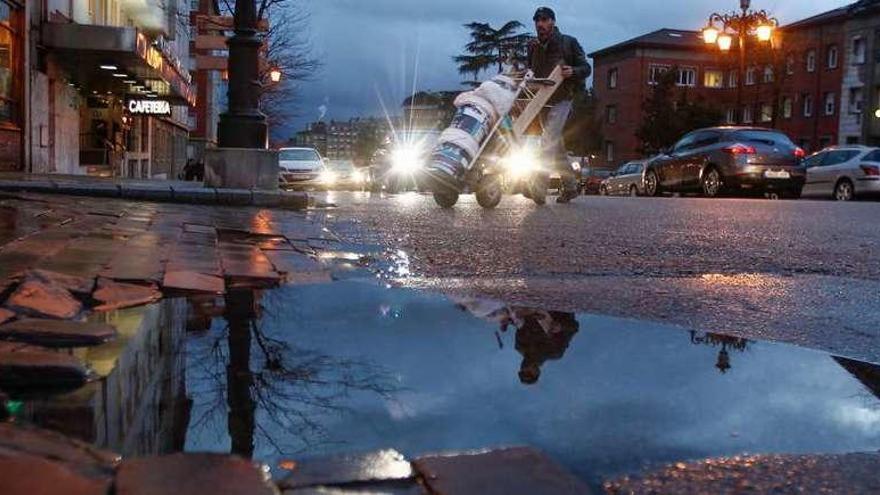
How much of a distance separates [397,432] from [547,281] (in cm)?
250

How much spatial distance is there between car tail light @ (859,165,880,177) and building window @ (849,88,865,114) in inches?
1348

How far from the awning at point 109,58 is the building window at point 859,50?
40296mm

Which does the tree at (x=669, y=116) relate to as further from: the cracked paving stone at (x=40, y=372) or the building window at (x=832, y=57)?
the cracked paving stone at (x=40, y=372)

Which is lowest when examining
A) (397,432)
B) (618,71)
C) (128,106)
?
(397,432)

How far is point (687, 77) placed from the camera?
2741 inches

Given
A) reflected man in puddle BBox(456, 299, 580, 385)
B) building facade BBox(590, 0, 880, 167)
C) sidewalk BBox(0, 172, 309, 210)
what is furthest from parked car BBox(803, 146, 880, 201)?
reflected man in puddle BBox(456, 299, 580, 385)

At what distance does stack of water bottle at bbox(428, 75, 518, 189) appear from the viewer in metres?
9.91

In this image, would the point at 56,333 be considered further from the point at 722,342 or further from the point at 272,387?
the point at 722,342

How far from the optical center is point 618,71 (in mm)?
71000

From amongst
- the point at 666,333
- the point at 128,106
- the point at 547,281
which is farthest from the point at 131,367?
the point at 128,106

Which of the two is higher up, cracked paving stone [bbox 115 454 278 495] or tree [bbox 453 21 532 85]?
tree [bbox 453 21 532 85]

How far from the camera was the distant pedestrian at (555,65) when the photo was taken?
1064 centimetres

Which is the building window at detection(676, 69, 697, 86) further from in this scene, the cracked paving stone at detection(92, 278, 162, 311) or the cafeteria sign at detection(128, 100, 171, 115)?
the cracked paving stone at detection(92, 278, 162, 311)

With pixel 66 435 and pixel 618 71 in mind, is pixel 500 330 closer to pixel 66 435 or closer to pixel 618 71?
pixel 66 435
